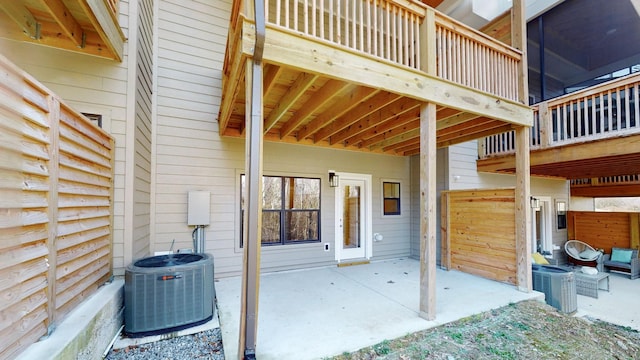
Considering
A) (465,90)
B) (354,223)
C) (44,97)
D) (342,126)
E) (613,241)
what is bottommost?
(613,241)

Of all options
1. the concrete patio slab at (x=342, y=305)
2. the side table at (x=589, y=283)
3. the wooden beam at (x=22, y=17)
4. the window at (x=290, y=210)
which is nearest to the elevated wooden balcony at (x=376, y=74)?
the window at (x=290, y=210)

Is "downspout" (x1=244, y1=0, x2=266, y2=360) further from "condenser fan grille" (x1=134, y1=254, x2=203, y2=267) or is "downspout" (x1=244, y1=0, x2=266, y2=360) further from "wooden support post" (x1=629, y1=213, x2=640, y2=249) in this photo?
"wooden support post" (x1=629, y1=213, x2=640, y2=249)

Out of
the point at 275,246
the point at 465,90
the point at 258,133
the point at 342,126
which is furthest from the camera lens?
the point at 275,246

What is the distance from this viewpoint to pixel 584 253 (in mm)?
7785

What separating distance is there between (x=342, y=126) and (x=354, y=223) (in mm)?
2578

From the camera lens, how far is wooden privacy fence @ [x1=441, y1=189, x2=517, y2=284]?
460 centimetres

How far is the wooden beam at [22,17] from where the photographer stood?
249 centimetres

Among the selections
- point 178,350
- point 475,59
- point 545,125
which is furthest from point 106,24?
point 545,125

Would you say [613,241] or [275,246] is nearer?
[275,246]

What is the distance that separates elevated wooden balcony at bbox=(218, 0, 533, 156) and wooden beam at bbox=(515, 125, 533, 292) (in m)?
0.36

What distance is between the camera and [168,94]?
14.8 ft

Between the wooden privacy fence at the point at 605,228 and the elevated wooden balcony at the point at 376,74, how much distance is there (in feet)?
22.6

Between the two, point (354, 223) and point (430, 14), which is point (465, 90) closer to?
point (430, 14)

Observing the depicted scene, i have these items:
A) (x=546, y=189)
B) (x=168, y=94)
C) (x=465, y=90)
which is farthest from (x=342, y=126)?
(x=546, y=189)
